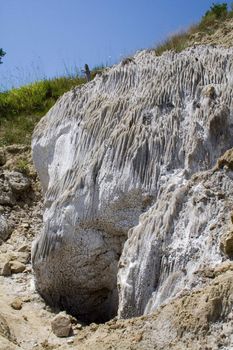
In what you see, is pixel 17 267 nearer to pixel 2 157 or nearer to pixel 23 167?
pixel 23 167

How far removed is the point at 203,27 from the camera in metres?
12.1

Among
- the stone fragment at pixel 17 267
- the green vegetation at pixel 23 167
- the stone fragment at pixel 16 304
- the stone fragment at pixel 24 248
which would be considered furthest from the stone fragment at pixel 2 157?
the stone fragment at pixel 16 304

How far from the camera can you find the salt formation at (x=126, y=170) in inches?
189

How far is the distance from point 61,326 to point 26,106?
6.87 m

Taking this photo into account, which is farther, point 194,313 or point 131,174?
point 131,174

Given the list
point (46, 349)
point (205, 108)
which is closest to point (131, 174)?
point (205, 108)

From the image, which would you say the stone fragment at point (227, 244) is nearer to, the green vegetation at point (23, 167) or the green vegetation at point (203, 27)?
the green vegetation at point (23, 167)

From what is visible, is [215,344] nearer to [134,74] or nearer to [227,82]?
[227,82]

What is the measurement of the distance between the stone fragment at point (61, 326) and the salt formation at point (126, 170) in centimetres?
61

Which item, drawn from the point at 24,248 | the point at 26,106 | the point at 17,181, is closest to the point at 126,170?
the point at 24,248

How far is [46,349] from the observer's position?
157 inches

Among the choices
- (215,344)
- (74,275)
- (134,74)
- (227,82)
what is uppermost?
(134,74)

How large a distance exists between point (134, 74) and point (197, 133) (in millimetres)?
1239

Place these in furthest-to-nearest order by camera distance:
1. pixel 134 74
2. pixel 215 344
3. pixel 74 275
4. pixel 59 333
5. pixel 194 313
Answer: pixel 134 74 → pixel 74 275 → pixel 59 333 → pixel 194 313 → pixel 215 344
